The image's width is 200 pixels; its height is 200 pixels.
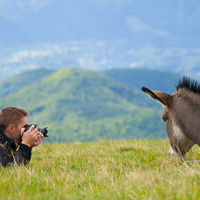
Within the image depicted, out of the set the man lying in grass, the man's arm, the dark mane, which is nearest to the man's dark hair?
the man lying in grass

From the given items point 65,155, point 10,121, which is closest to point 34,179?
point 10,121

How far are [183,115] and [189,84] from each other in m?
0.73

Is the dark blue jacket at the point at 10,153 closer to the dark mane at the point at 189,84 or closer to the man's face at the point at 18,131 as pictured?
the man's face at the point at 18,131

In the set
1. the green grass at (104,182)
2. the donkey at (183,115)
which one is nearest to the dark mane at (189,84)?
the donkey at (183,115)

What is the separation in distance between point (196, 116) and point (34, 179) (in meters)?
3.29

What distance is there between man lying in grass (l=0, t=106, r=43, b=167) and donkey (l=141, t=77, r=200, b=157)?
2.49m

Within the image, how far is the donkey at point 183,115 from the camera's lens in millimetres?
5176

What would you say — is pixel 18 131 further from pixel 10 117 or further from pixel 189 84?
pixel 189 84

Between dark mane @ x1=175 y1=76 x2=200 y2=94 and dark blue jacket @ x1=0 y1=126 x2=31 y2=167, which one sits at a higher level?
dark mane @ x1=175 y1=76 x2=200 y2=94

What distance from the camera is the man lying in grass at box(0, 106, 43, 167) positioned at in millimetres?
5000

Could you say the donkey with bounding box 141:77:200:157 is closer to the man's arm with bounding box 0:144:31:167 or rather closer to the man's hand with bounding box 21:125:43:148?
the man's hand with bounding box 21:125:43:148

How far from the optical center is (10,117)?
5.10 meters

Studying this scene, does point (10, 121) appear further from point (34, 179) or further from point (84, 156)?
point (84, 156)

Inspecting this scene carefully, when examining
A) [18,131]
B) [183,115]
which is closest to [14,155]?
[18,131]
